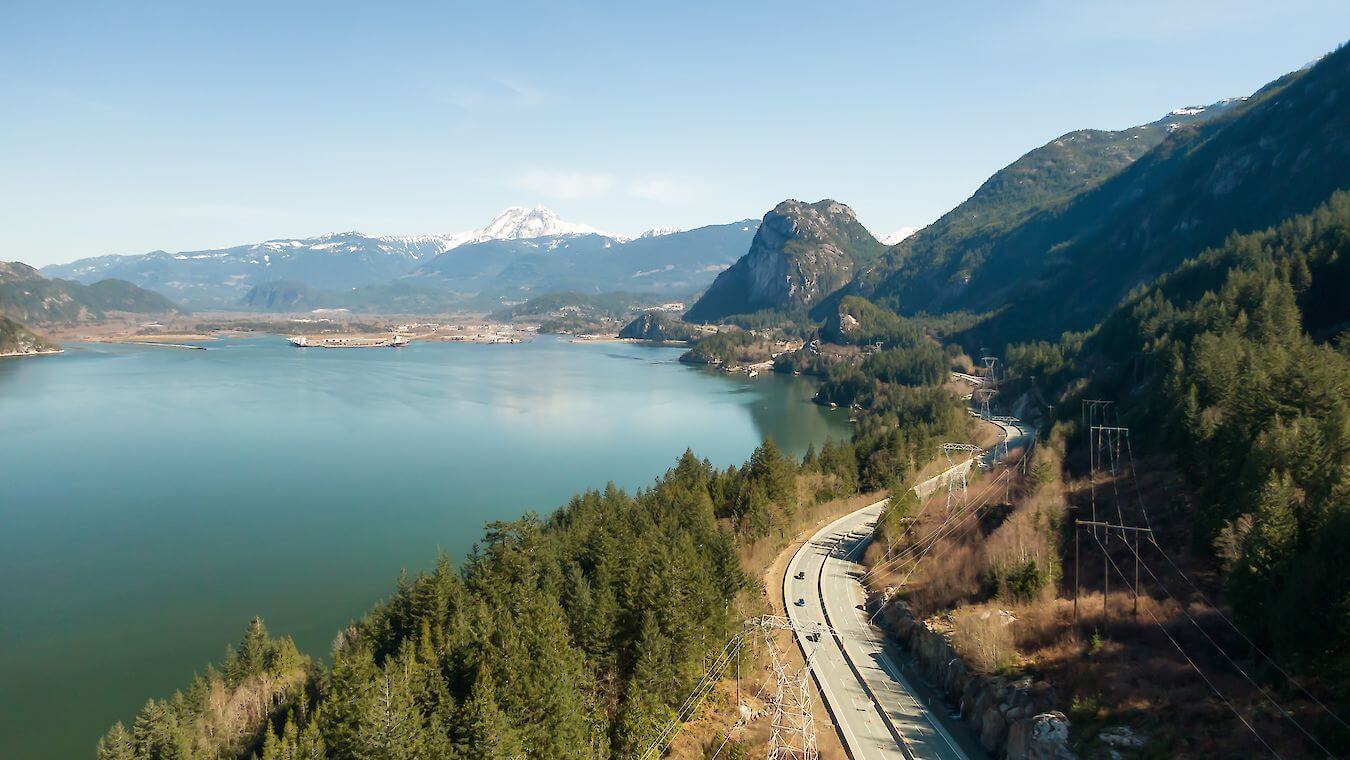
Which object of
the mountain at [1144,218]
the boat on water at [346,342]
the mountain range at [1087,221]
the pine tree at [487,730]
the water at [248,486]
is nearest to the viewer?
the pine tree at [487,730]

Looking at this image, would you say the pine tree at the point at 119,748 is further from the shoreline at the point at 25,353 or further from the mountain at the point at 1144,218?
the shoreline at the point at 25,353

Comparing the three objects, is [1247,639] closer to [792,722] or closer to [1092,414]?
[792,722]

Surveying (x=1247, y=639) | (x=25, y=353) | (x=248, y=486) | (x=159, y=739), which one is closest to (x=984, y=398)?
(x=1247, y=639)

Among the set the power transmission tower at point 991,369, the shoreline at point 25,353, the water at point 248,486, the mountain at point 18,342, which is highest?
the mountain at point 18,342

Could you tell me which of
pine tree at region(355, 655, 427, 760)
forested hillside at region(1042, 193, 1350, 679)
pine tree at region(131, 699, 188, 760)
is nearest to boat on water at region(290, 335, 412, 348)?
forested hillside at region(1042, 193, 1350, 679)

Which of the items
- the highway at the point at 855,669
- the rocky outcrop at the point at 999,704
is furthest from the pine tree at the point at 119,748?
the rocky outcrop at the point at 999,704

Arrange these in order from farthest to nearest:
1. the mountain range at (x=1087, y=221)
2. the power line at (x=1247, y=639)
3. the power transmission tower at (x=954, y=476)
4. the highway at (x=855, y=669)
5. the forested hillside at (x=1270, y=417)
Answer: the mountain range at (x=1087, y=221) < the power transmission tower at (x=954, y=476) < the highway at (x=855, y=669) < the forested hillside at (x=1270, y=417) < the power line at (x=1247, y=639)

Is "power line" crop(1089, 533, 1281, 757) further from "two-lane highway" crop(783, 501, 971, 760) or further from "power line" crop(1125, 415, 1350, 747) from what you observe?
"two-lane highway" crop(783, 501, 971, 760)

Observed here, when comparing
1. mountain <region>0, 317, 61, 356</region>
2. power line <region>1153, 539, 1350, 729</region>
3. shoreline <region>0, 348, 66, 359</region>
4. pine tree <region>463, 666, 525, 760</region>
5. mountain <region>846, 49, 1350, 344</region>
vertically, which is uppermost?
mountain <region>846, 49, 1350, 344</region>
